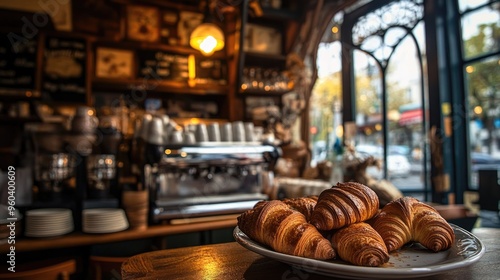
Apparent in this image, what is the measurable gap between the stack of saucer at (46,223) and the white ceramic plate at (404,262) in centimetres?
162

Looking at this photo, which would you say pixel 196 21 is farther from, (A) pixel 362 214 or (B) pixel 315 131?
(A) pixel 362 214

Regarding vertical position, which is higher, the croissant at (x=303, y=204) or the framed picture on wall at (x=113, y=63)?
the framed picture on wall at (x=113, y=63)

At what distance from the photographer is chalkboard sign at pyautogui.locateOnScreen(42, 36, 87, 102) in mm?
3570

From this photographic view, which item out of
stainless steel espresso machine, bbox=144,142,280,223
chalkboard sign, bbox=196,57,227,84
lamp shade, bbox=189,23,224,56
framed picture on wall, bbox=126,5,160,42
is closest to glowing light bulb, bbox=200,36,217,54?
lamp shade, bbox=189,23,224,56

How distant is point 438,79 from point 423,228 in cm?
316

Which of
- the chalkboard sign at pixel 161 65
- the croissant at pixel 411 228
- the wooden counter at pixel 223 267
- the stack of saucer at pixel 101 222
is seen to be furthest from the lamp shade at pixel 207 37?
the croissant at pixel 411 228

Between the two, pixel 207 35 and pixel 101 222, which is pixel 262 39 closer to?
pixel 207 35

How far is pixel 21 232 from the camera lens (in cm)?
193

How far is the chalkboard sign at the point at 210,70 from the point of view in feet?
13.7

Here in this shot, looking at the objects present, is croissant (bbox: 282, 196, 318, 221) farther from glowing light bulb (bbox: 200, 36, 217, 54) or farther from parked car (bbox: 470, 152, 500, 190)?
parked car (bbox: 470, 152, 500, 190)

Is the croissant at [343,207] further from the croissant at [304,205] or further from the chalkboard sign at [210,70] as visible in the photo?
the chalkboard sign at [210,70]

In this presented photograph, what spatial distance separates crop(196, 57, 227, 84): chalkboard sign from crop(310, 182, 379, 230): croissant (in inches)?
142

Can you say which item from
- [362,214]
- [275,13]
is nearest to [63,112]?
[275,13]

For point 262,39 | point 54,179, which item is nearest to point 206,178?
point 54,179
